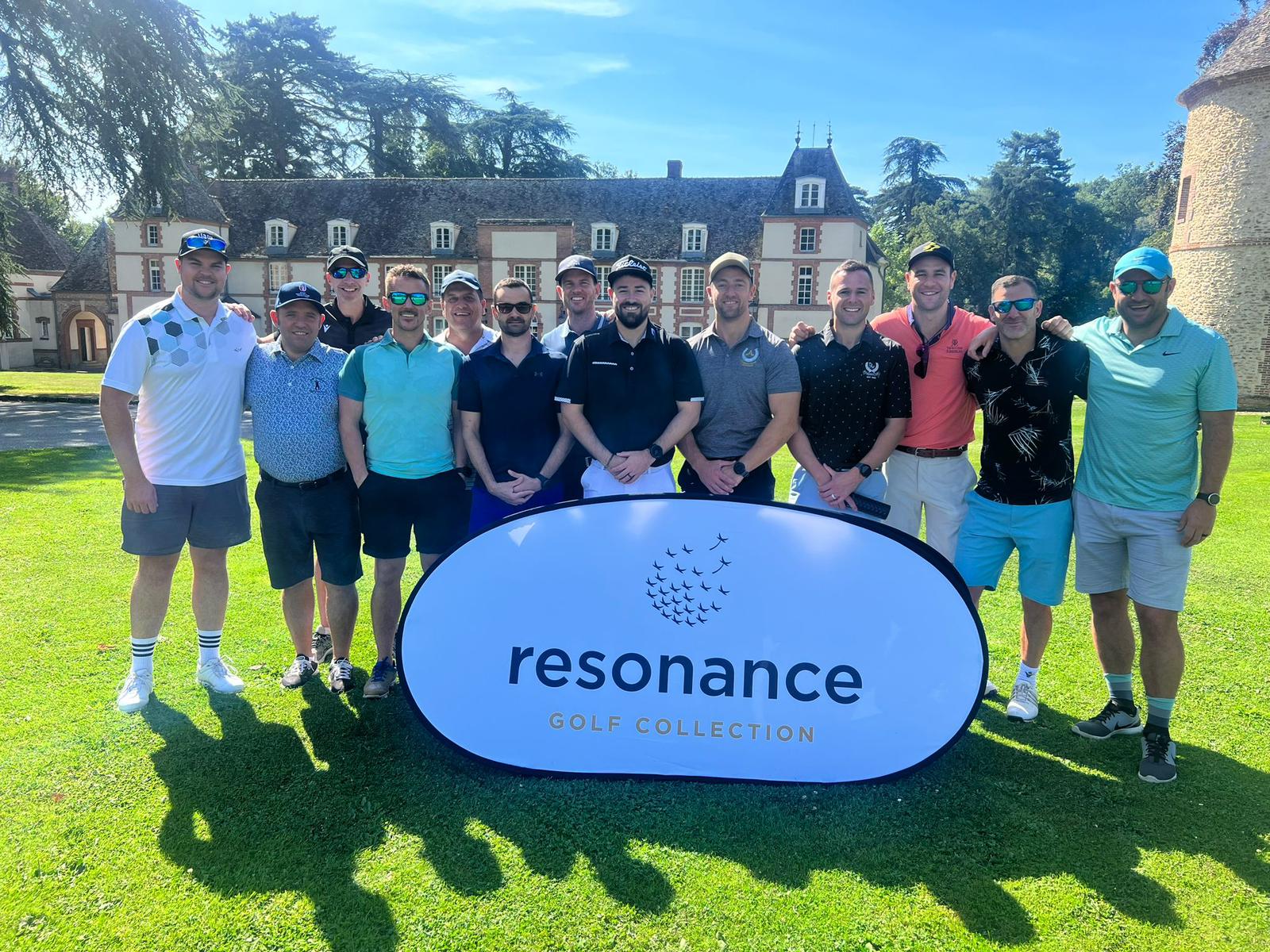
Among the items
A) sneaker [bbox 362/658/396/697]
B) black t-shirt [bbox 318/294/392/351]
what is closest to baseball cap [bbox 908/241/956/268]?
black t-shirt [bbox 318/294/392/351]

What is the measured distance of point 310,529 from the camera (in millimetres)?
4387

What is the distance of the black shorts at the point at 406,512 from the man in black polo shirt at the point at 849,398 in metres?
1.87

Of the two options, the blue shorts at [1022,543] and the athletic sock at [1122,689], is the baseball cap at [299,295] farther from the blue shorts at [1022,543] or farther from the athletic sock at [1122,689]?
the athletic sock at [1122,689]

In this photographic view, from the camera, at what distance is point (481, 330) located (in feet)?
16.1

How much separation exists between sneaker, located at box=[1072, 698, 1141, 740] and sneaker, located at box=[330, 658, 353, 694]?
3864 millimetres

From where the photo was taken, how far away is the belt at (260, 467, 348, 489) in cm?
432

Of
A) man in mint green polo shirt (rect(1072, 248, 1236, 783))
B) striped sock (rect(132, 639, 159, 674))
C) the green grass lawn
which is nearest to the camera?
the green grass lawn

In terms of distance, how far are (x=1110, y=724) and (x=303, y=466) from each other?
173 inches

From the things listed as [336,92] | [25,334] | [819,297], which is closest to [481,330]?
[819,297]

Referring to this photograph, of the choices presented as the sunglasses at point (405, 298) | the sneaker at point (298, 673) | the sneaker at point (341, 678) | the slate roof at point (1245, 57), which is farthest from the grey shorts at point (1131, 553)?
the slate roof at point (1245, 57)

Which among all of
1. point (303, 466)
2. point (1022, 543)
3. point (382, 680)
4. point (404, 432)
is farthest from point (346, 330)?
point (1022, 543)

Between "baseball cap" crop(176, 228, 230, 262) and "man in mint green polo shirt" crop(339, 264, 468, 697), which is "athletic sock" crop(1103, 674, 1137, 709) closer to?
"man in mint green polo shirt" crop(339, 264, 468, 697)

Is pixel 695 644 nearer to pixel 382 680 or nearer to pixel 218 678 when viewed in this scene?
pixel 382 680

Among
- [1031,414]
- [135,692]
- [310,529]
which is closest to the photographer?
[1031,414]
